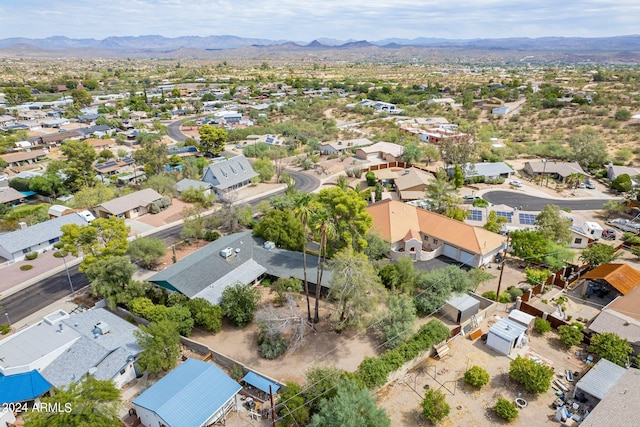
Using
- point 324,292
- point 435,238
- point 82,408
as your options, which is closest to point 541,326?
point 435,238

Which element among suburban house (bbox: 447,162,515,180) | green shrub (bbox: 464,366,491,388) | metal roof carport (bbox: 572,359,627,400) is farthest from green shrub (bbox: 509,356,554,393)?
suburban house (bbox: 447,162,515,180)

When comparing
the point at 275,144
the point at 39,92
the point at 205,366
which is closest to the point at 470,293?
the point at 205,366

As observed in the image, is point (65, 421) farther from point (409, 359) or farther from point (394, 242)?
point (394, 242)

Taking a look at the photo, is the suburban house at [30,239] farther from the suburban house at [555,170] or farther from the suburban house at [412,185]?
the suburban house at [555,170]

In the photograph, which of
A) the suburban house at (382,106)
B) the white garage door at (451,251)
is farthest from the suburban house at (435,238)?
the suburban house at (382,106)

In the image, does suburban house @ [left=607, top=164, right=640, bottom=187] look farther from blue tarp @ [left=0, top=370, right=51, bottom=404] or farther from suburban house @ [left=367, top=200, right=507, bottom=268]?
blue tarp @ [left=0, top=370, right=51, bottom=404]

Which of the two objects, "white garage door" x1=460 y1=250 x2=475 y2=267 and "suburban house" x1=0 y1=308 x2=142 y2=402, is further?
"white garage door" x1=460 y1=250 x2=475 y2=267

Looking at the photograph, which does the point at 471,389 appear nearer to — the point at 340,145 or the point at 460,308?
the point at 460,308
